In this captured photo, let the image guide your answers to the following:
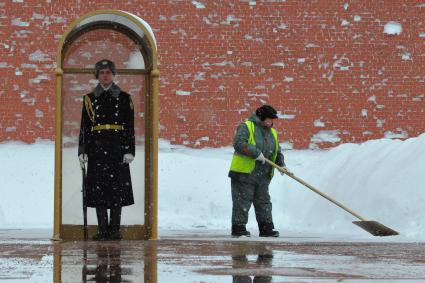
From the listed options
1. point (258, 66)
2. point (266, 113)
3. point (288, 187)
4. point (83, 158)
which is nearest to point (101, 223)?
point (83, 158)

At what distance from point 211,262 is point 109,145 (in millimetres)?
3435

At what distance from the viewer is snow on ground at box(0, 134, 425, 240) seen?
13.4m

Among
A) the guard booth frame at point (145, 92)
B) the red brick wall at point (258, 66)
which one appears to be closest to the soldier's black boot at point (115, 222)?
the guard booth frame at point (145, 92)

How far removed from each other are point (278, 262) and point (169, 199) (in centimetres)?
954

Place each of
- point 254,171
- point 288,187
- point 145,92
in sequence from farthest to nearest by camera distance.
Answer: point 288,187 < point 254,171 < point 145,92

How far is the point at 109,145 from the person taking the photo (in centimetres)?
1022

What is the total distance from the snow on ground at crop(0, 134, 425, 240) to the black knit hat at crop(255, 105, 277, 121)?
1.64 metres

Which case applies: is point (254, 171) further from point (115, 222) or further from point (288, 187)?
point (288, 187)

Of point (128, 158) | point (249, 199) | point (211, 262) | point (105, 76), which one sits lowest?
point (211, 262)

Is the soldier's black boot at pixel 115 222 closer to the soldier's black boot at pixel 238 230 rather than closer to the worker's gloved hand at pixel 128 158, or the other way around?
the worker's gloved hand at pixel 128 158

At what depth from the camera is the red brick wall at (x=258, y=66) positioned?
1795cm

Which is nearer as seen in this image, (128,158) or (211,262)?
(211,262)

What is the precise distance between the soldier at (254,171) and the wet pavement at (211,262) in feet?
7.63

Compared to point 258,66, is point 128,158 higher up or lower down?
lower down
